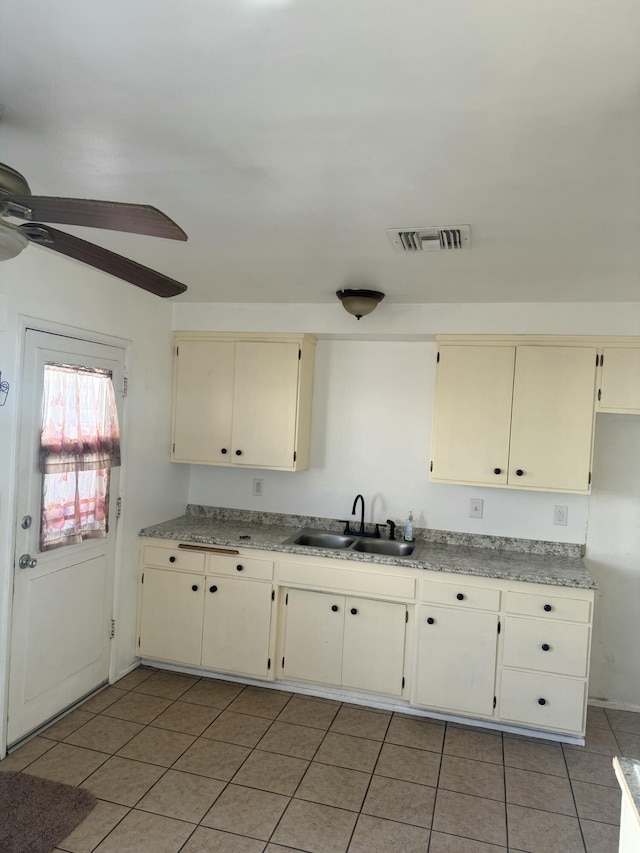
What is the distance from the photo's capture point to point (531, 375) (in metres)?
3.39

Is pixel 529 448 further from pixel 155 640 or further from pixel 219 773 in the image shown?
pixel 155 640

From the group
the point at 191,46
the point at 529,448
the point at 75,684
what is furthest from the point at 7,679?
the point at 529,448

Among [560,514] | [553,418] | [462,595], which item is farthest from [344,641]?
[553,418]

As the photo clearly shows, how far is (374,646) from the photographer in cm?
341

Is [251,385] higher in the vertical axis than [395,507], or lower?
higher

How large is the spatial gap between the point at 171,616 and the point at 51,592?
91cm

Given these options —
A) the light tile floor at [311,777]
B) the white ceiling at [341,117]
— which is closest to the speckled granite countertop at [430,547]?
the light tile floor at [311,777]

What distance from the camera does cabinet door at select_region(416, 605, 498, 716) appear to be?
3.20 metres

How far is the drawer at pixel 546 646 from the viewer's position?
3.07 meters

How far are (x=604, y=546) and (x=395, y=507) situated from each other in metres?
1.31

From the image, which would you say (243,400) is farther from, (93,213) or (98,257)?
(93,213)

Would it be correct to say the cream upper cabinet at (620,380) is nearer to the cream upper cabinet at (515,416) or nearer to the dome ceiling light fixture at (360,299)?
the cream upper cabinet at (515,416)

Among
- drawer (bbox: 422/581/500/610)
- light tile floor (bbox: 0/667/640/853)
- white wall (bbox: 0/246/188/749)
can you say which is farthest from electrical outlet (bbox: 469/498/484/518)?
white wall (bbox: 0/246/188/749)

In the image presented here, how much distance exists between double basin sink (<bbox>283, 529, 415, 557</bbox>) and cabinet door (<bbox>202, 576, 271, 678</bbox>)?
0.40 metres
